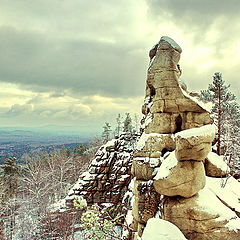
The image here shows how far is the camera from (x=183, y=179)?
7.39 metres

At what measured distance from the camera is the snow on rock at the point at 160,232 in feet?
20.2

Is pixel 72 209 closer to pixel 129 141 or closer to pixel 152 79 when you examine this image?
pixel 129 141

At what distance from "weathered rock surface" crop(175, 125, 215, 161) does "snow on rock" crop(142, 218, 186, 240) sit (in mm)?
2064

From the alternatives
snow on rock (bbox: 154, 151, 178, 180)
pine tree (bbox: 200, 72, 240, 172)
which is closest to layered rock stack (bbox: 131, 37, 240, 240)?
snow on rock (bbox: 154, 151, 178, 180)

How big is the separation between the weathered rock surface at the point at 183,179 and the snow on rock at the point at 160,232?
1.24 meters

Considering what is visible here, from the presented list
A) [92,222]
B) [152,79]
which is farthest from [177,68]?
[92,222]

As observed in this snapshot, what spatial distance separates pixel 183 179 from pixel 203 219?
56.5 inches

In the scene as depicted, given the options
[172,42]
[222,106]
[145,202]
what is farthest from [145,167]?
[222,106]

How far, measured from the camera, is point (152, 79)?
10.1m

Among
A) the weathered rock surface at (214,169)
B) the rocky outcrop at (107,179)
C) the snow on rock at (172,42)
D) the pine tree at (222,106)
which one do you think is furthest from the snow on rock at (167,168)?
the rocky outcrop at (107,179)

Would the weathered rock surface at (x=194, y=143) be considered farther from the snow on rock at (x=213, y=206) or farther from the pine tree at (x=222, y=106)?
the pine tree at (x=222, y=106)

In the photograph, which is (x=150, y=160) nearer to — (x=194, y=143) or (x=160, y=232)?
(x=194, y=143)

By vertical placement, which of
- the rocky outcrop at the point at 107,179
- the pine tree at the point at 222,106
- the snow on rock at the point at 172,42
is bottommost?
the rocky outcrop at the point at 107,179

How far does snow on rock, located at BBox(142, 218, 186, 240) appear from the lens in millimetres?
6164
